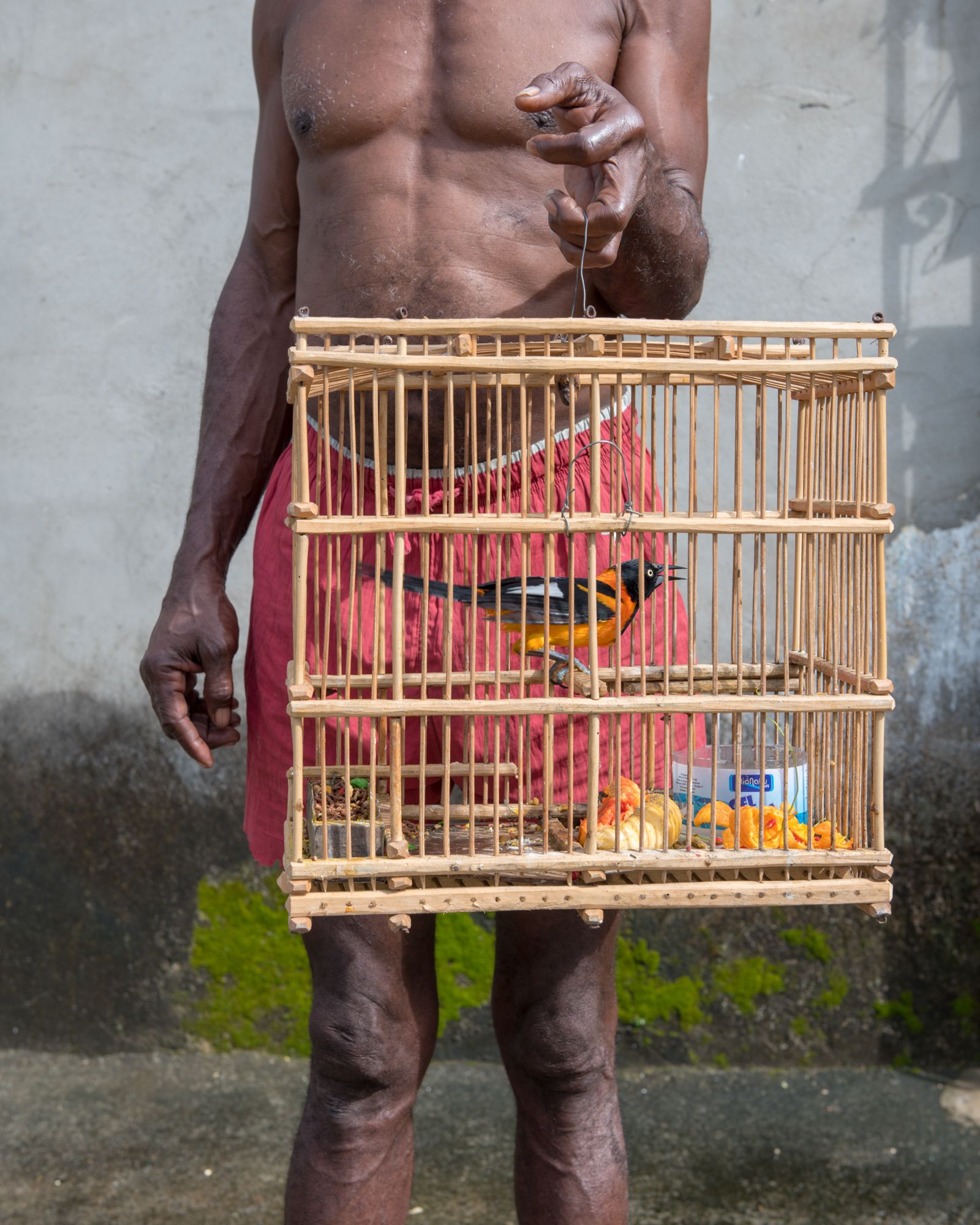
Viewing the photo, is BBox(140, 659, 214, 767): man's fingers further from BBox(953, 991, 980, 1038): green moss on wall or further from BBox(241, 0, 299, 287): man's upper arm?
BBox(953, 991, 980, 1038): green moss on wall

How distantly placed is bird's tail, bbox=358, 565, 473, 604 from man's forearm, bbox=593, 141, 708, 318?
22.5 inches

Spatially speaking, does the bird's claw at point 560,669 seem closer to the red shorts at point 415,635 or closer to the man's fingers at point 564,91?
the red shorts at point 415,635

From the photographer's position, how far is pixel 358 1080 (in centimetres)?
202

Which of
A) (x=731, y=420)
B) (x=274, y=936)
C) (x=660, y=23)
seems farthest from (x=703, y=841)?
(x=274, y=936)

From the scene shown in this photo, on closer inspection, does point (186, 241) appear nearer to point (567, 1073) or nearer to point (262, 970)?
point (262, 970)

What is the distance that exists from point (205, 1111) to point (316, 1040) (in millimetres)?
1625

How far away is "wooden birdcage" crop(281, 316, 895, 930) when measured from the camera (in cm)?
159

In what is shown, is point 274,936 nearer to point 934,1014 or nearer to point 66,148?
point 934,1014

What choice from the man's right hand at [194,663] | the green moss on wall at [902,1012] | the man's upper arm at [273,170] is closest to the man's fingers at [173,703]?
the man's right hand at [194,663]

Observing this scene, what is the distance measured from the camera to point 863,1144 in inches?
128

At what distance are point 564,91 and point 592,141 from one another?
0.08 metres

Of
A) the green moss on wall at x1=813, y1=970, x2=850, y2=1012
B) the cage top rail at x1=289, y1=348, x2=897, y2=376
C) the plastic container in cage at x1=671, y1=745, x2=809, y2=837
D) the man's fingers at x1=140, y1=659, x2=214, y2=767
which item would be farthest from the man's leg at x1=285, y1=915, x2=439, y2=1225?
the green moss on wall at x1=813, y1=970, x2=850, y2=1012

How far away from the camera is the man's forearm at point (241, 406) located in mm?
→ 2352

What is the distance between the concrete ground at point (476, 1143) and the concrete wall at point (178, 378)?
21 cm
